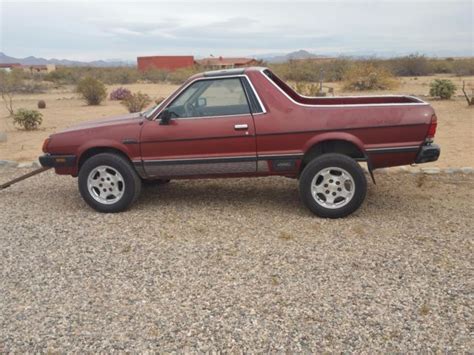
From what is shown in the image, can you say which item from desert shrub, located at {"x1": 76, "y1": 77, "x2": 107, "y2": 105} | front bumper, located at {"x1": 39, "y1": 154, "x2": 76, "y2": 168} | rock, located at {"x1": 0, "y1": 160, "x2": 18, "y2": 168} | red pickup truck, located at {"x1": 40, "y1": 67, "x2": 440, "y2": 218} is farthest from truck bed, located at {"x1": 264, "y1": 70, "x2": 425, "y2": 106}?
desert shrub, located at {"x1": 76, "y1": 77, "x2": 107, "y2": 105}

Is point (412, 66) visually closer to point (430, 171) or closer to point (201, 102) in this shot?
point (430, 171)

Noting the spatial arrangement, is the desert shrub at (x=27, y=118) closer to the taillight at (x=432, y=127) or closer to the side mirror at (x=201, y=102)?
the side mirror at (x=201, y=102)

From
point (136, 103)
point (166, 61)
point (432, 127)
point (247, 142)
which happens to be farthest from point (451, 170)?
point (166, 61)

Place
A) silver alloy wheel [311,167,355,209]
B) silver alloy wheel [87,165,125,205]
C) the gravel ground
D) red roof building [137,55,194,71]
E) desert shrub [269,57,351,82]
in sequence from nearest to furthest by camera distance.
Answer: the gravel ground < silver alloy wheel [311,167,355,209] < silver alloy wheel [87,165,125,205] < desert shrub [269,57,351,82] < red roof building [137,55,194,71]

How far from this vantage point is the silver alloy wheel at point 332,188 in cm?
506

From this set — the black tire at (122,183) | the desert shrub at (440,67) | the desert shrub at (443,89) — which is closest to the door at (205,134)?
the black tire at (122,183)

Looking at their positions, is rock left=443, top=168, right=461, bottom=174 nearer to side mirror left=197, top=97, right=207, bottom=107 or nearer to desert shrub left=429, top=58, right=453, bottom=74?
side mirror left=197, top=97, right=207, bottom=107

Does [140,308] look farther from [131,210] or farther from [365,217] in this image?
[365,217]

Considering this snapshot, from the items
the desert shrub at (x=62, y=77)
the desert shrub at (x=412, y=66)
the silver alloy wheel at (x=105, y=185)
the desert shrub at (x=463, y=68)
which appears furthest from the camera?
the desert shrub at (x=62, y=77)

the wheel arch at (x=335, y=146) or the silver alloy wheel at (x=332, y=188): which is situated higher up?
the wheel arch at (x=335, y=146)

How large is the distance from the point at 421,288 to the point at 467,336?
63 centimetres

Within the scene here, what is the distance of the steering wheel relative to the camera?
5.34 metres

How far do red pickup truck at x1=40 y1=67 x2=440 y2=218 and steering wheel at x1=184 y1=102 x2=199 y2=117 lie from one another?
1 cm

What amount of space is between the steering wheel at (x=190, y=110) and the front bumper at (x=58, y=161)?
150cm
